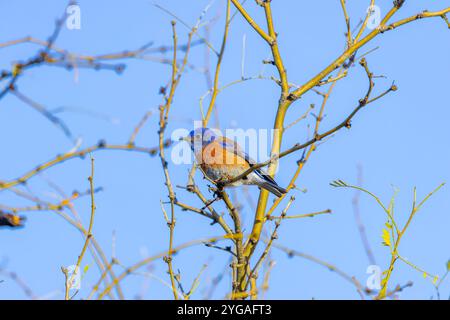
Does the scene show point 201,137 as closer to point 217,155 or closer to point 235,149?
point 217,155

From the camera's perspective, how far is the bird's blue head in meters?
5.36

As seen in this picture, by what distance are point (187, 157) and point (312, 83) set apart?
1.45m

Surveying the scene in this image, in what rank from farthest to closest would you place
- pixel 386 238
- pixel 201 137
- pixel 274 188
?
pixel 201 137 → pixel 274 188 → pixel 386 238

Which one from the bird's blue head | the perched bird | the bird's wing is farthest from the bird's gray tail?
the bird's wing

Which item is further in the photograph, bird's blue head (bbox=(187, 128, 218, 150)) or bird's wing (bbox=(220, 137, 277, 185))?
bird's wing (bbox=(220, 137, 277, 185))

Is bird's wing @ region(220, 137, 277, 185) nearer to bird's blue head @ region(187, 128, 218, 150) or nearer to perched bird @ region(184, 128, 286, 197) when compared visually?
perched bird @ region(184, 128, 286, 197)

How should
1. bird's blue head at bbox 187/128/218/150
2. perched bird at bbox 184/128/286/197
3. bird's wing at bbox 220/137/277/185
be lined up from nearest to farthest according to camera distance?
bird's blue head at bbox 187/128/218/150
perched bird at bbox 184/128/286/197
bird's wing at bbox 220/137/277/185

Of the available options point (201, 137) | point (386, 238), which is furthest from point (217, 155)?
point (386, 238)

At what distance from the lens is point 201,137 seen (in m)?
5.45

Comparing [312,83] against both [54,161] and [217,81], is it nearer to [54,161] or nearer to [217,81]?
[217,81]

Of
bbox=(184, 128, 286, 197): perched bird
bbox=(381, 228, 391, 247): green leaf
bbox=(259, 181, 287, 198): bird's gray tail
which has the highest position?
bbox=(184, 128, 286, 197): perched bird

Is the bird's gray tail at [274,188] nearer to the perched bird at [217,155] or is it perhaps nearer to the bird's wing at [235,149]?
the perched bird at [217,155]

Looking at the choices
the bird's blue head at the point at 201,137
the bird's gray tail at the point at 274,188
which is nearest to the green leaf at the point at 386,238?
the bird's gray tail at the point at 274,188
